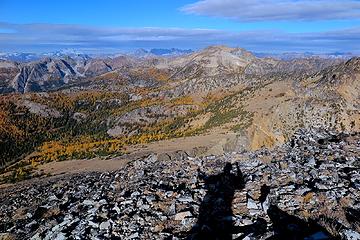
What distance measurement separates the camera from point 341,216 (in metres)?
13.6

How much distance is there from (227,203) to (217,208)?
0.61 m

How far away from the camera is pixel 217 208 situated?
1670cm

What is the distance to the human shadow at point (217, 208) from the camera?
1423cm

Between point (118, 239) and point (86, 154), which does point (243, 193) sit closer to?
point (118, 239)

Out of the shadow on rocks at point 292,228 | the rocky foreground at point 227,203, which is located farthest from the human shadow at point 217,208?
the shadow on rocks at point 292,228

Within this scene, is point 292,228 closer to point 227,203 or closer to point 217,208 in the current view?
point 217,208

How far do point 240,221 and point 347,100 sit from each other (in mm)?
60498

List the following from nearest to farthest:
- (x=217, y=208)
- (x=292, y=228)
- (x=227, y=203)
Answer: (x=292, y=228)
(x=217, y=208)
(x=227, y=203)

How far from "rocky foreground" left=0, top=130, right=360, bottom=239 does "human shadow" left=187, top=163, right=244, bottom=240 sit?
34 millimetres

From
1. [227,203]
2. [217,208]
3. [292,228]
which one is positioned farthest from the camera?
[227,203]

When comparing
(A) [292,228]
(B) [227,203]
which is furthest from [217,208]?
(A) [292,228]

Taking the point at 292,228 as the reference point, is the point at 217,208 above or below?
below

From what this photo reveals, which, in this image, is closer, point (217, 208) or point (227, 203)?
point (217, 208)

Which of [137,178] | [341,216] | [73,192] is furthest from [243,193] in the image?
[73,192]
